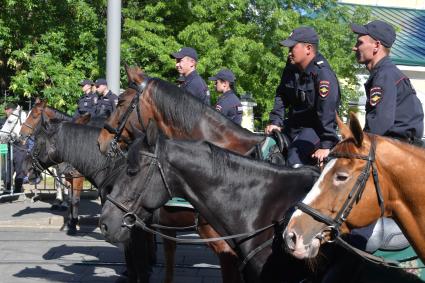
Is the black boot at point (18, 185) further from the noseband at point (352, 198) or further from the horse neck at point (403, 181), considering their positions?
the horse neck at point (403, 181)

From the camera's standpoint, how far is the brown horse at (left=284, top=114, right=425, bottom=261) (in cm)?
358

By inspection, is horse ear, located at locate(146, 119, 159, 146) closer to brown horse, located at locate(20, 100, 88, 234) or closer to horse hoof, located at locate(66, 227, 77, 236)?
brown horse, located at locate(20, 100, 88, 234)

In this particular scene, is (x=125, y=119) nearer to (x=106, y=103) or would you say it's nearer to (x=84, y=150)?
(x=84, y=150)

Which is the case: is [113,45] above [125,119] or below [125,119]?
above

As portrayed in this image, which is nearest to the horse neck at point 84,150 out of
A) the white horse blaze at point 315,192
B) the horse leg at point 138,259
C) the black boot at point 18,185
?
the horse leg at point 138,259

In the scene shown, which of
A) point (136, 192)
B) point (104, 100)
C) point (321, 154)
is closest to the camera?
point (136, 192)

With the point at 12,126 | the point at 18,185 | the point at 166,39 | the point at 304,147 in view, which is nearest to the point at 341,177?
the point at 304,147

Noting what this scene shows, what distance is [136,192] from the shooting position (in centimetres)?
434

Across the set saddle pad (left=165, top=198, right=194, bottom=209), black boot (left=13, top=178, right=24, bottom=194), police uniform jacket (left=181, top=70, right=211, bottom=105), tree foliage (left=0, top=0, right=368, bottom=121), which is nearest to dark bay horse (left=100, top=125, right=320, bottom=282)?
saddle pad (left=165, top=198, right=194, bottom=209)

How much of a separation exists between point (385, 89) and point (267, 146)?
1699 mm

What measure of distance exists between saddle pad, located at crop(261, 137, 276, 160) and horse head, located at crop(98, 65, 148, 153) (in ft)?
3.99

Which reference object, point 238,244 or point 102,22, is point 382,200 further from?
point 102,22

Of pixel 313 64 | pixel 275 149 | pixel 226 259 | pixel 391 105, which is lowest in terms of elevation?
pixel 226 259

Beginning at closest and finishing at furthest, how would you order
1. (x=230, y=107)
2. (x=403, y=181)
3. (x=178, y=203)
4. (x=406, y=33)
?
(x=403, y=181)
(x=178, y=203)
(x=230, y=107)
(x=406, y=33)
